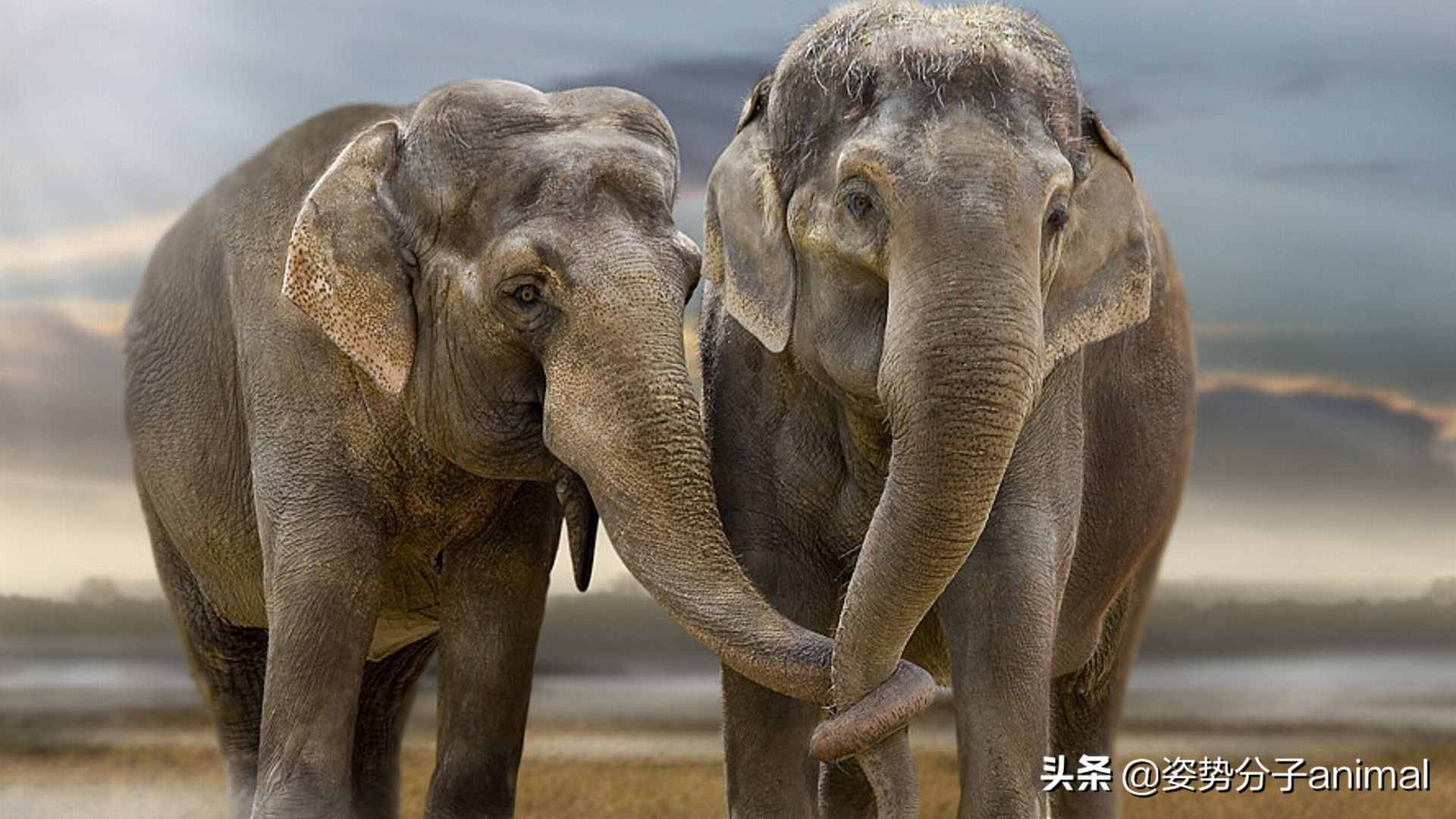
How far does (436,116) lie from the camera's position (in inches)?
183

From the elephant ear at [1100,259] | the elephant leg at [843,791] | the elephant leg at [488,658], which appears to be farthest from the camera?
the elephant leg at [843,791]

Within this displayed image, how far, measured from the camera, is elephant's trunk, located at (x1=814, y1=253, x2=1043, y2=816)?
357 centimetres

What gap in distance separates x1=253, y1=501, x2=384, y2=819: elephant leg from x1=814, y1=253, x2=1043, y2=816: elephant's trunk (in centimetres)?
141

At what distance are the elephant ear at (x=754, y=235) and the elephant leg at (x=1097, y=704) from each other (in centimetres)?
184

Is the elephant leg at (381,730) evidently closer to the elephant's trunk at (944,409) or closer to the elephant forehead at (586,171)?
the elephant forehead at (586,171)

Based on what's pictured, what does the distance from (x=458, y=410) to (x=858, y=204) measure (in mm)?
1136

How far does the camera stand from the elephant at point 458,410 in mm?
4215

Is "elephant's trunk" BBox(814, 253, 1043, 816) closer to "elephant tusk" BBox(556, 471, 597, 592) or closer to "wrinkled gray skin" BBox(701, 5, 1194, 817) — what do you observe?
"wrinkled gray skin" BBox(701, 5, 1194, 817)

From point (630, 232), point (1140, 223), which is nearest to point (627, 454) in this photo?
point (630, 232)

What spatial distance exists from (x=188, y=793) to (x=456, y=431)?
3944mm

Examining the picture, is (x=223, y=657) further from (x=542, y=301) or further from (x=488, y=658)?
(x=542, y=301)

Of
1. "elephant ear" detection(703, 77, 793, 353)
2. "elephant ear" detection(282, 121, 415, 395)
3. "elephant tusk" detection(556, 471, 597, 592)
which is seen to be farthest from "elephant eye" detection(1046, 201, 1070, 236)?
"elephant ear" detection(282, 121, 415, 395)

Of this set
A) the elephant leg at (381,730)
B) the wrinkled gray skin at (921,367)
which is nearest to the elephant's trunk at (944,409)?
the wrinkled gray skin at (921,367)

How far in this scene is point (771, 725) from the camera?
174 inches
